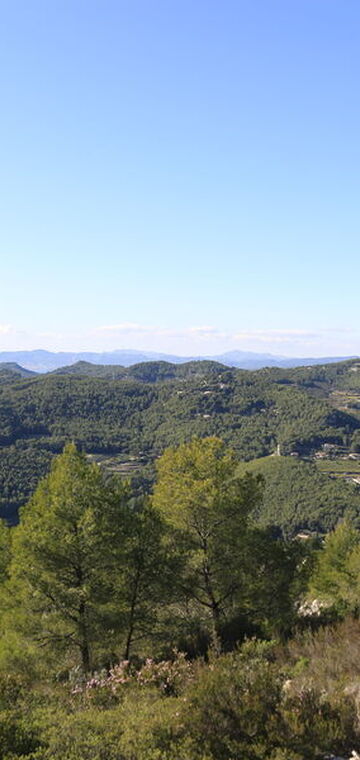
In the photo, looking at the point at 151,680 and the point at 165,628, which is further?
the point at 165,628

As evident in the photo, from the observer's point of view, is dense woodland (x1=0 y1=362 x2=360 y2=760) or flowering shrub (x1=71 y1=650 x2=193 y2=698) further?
flowering shrub (x1=71 y1=650 x2=193 y2=698)

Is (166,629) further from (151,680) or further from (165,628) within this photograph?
(151,680)

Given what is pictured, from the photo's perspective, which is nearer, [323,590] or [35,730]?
[35,730]

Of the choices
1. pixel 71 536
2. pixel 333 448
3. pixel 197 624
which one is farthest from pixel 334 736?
pixel 333 448

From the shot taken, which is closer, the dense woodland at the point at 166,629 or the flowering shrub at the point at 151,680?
the dense woodland at the point at 166,629

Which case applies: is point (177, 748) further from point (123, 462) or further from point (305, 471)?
point (123, 462)

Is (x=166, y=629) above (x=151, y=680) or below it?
below

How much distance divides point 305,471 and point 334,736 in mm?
128184

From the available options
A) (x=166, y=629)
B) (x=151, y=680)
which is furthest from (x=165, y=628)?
(x=151, y=680)

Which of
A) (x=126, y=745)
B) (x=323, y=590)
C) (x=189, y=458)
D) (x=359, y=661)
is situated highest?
(x=189, y=458)

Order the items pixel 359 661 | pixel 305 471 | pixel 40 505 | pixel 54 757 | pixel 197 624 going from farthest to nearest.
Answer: pixel 305 471 → pixel 197 624 → pixel 40 505 → pixel 359 661 → pixel 54 757

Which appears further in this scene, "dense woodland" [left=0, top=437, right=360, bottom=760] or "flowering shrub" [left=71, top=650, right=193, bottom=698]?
"flowering shrub" [left=71, top=650, right=193, bottom=698]

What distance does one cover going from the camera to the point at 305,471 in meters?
128

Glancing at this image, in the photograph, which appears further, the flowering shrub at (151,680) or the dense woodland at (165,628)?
the flowering shrub at (151,680)
